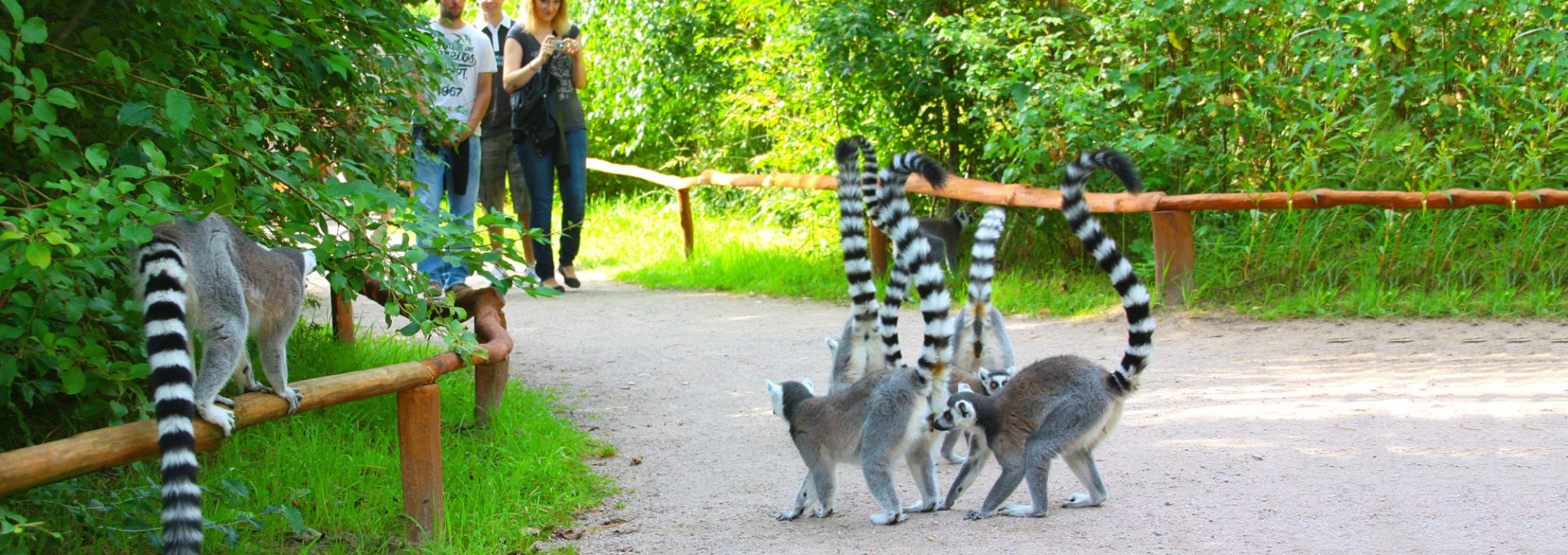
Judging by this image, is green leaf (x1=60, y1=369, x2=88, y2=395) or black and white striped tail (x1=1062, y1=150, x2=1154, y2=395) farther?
black and white striped tail (x1=1062, y1=150, x2=1154, y2=395)

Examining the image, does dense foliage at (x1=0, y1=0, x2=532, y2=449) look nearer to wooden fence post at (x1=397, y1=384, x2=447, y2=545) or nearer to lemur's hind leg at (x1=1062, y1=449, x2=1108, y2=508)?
wooden fence post at (x1=397, y1=384, x2=447, y2=545)

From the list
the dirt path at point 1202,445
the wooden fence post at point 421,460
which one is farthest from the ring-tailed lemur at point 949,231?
the wooden fence post at point 421,460

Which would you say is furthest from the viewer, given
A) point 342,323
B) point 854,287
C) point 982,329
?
point 342,323

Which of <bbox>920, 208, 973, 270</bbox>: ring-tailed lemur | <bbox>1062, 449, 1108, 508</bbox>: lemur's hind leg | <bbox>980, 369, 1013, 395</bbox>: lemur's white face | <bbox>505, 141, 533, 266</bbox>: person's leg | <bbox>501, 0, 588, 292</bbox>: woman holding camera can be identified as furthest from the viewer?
<bbox>505, 141, 533, 266</bbox>: person's leg

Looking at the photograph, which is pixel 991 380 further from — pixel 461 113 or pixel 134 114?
pixel 461 113

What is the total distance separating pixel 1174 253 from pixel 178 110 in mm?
5697

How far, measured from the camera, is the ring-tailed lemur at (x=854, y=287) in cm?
466

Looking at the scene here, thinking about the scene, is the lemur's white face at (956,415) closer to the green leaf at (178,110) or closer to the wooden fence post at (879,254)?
the green leaf at (178,110)

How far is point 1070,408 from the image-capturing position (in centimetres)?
373

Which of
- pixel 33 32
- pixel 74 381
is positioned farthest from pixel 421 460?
pixel 33 32

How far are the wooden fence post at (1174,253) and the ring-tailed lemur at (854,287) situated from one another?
2.80 meters

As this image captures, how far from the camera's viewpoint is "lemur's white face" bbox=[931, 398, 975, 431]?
3674 mm

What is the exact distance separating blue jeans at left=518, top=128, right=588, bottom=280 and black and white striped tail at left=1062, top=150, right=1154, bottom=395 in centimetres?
483

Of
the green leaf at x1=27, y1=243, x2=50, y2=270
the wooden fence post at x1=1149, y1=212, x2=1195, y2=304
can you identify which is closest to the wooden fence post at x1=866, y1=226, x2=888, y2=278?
the wooden fence post at x1=1149, y1=212, x2=1195, y2=304
